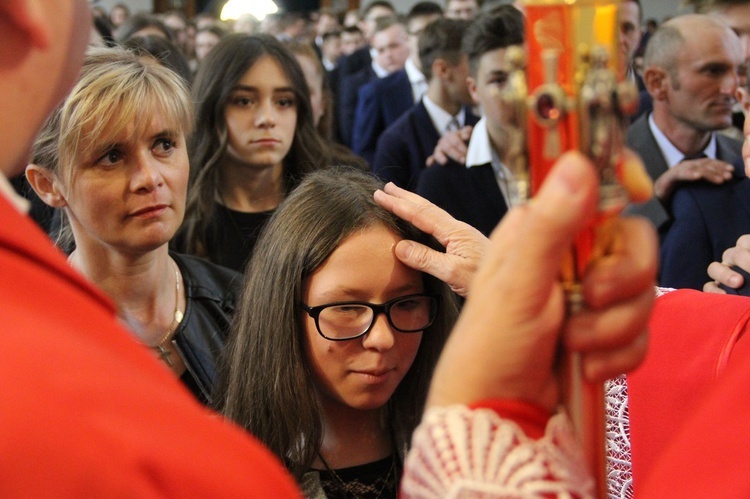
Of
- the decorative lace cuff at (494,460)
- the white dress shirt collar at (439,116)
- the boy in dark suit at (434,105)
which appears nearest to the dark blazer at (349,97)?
the boy in dark suit at (434,105)

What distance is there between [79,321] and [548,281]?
1.25 ft

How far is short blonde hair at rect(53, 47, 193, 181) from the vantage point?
2.20 m

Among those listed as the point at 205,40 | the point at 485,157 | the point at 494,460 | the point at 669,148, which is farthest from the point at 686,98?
the point at 205,40

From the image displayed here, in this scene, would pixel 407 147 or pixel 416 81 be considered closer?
pixel 407 147

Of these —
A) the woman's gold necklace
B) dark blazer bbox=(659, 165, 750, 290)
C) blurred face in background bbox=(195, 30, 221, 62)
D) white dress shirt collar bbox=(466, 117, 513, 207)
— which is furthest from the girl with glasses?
blurred face in background bbox=(195, 30, 221, 62)

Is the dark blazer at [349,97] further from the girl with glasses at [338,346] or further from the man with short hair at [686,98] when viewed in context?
the girl with glasses at [338,346]

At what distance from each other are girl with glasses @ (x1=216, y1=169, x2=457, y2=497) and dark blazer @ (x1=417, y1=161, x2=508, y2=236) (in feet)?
5.34

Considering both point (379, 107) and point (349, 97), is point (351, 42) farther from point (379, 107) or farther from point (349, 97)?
point (379, 107)

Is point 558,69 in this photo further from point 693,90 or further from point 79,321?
point 693,90

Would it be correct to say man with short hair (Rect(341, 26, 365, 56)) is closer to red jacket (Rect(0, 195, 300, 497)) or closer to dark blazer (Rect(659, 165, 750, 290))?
dark blazer (Rect(659, 165, 750, 290))

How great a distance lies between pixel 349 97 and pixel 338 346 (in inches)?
270

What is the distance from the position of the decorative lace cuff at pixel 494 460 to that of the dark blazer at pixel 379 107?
5831 millimetres

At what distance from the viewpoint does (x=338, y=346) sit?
175 cm

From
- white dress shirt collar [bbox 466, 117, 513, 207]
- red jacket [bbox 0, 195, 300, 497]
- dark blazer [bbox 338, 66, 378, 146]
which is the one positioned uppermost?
red jacket [bbox 0, 195, 300, 497]
